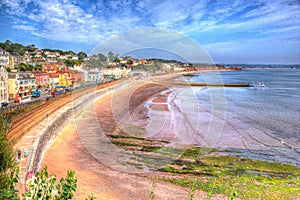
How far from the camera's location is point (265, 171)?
1243 cm

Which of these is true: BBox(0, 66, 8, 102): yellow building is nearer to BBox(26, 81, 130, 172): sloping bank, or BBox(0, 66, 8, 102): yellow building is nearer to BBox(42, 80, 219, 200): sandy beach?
BBox(26, 81, 130, 172): sloping bank

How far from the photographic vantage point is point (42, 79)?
42.3 meters

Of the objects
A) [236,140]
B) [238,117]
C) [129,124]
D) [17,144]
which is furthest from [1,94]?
[238,117]

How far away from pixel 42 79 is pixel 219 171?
38.0 meters

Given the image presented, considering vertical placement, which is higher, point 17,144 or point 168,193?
point 17,144

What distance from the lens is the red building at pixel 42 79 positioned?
40.4 m

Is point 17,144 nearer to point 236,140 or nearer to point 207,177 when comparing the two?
point 207,177

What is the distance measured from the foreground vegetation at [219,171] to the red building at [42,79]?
3030 centimetres

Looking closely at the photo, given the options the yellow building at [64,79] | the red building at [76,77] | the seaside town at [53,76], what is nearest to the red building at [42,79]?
the seaside town at [53,76]

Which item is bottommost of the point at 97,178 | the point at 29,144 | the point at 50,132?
the point at 97,178

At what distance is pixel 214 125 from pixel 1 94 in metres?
22.4

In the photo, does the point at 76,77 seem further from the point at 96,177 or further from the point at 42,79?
the point at 96,177

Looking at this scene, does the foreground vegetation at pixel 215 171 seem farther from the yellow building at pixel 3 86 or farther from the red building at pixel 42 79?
the red building at pixel 42 79

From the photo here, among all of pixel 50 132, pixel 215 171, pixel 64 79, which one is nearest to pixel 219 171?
pixel 215 171
